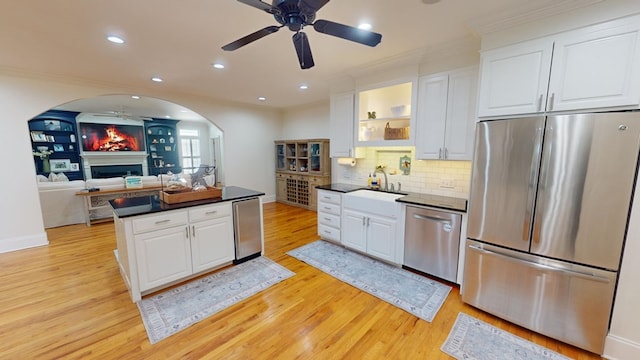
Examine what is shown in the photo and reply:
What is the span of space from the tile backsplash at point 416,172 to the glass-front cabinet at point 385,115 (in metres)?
0.26

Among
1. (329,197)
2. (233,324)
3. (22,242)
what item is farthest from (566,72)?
(22,242)

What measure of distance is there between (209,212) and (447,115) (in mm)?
2951

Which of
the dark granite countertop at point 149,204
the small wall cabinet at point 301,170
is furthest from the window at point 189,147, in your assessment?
the dark granite countertop at point 149,204

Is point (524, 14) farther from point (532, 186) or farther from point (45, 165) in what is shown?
point (45, 165)

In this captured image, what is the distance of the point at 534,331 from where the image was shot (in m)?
1.99

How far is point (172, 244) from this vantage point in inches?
101

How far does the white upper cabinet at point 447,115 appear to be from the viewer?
2635 millimetres

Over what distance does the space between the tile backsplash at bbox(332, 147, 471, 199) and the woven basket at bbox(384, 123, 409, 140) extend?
0.22 meters

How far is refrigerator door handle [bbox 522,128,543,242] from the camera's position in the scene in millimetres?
1854

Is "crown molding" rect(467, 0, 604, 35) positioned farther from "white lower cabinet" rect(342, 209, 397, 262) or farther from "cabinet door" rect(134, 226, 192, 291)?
"cabinet door" rect(134, 226, 192, 291)

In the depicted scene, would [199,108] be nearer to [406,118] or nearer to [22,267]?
[22,267]

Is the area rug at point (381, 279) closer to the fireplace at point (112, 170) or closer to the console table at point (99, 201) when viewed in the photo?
the console table at point (99, 201)

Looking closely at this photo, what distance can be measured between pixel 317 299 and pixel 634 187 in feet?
8.36

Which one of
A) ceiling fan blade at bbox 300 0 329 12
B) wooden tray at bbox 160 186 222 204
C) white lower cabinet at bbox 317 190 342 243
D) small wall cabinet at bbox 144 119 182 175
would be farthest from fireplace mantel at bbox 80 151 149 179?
ceiling fan blade at bbox 300 0 329 12
